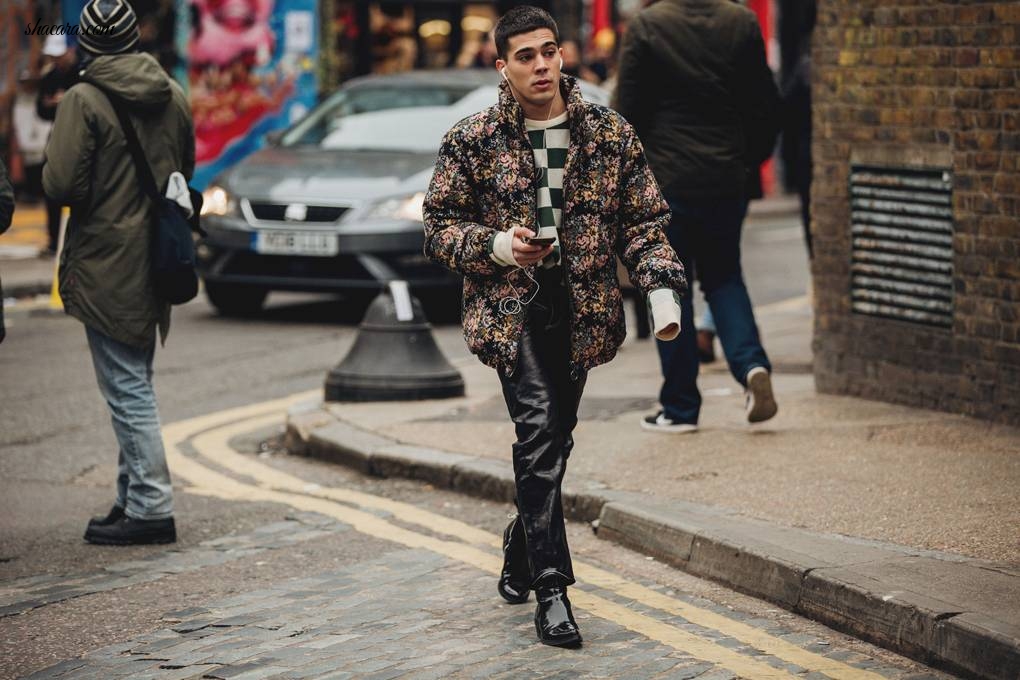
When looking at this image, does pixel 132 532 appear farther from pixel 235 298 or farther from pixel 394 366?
pixel 235 298

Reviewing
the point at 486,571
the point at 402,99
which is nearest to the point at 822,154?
the point at 486,571

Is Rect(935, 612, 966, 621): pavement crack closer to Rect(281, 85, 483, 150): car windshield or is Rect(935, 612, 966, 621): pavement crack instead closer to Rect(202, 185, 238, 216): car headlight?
Rect(202, 185, 238, 216): car headlight

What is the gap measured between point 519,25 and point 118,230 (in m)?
2.02

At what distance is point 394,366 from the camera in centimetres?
886

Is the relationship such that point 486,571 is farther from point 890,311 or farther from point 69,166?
point 890,311

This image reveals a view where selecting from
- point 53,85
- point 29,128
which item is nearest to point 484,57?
point 29,128

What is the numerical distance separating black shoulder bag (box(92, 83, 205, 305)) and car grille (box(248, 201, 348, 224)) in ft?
17.8

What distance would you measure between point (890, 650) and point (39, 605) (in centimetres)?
261

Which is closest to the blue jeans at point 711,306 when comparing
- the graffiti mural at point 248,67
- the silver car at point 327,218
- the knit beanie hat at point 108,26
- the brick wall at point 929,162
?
the brick wall at point 929,162

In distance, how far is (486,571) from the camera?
19.4 ft

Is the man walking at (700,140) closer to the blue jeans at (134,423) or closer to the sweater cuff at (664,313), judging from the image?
the blue jeans at (134,423)

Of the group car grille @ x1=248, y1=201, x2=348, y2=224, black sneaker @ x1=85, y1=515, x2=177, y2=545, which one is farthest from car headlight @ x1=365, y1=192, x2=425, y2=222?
black sneaker @ x1=85, y1=515, x2=177, y2=545

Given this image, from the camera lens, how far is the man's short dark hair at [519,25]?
500cm

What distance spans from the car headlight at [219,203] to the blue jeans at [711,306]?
5.19m
